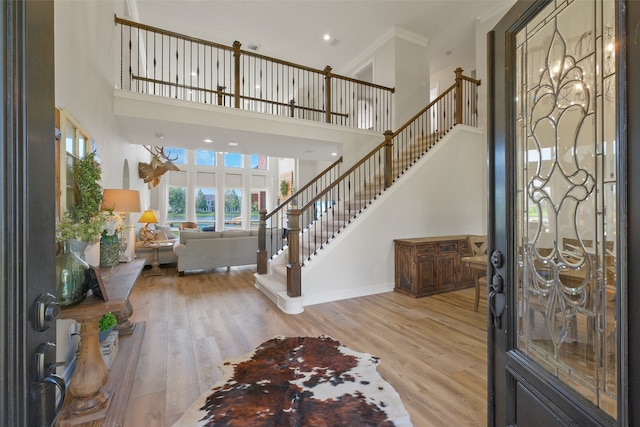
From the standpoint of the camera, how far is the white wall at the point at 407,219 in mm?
4336

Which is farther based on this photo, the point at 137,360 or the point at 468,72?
the point at 468,72

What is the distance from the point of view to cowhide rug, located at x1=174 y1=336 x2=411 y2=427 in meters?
1.84

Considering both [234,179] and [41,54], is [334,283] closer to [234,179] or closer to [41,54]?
[41,54]

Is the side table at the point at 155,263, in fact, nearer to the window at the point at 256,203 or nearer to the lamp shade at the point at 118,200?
the lamp shade at the point at 118,200

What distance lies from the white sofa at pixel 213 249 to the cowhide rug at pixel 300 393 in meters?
3.63

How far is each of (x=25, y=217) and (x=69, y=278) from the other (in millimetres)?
1422

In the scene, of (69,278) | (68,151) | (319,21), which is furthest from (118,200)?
(319,21)

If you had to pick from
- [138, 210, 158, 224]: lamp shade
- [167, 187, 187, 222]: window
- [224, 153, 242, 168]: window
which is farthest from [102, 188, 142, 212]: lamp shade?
[224, 153, 242, 168]: window

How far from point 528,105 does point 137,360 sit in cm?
333

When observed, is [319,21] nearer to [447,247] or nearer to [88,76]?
[88,76]

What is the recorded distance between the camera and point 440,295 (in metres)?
4.50

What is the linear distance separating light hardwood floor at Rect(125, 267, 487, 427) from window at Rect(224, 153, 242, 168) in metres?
7.89

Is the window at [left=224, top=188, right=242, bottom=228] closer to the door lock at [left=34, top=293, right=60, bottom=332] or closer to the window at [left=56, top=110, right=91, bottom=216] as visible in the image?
the window at [left=56, top=110, right=91, bottom=216]

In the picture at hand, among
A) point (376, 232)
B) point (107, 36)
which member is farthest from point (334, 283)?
point (107, 36)
